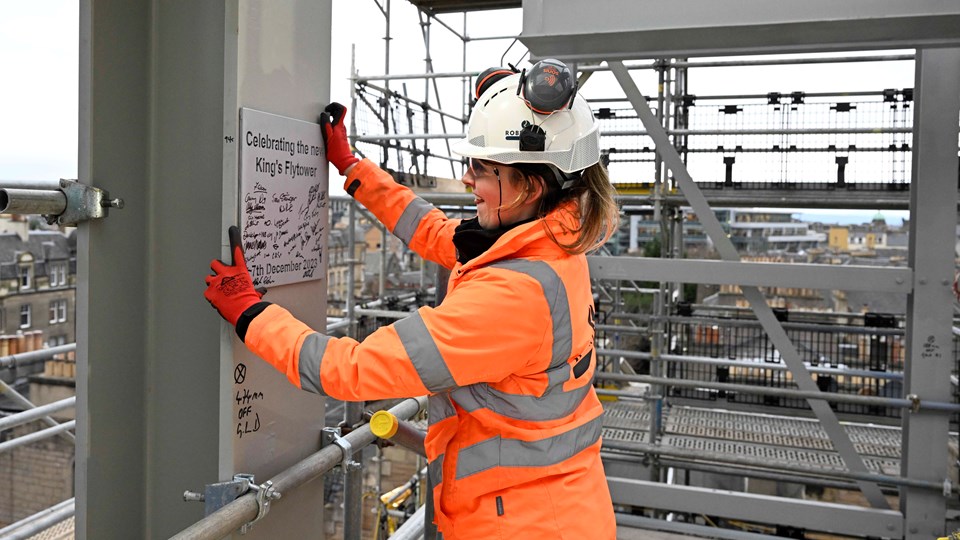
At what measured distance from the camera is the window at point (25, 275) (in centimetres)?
2281

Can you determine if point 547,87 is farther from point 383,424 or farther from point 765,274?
point 765,274

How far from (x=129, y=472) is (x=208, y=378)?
32 centimetres

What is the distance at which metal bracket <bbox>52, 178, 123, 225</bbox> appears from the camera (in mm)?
1695

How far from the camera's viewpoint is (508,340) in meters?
1.79

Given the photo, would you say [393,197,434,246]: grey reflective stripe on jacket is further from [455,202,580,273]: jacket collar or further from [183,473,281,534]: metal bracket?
[183,473,281,534]: metal bracket

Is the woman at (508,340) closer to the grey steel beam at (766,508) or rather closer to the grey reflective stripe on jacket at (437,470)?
the grey reflective stripe on jacket at (437,470)

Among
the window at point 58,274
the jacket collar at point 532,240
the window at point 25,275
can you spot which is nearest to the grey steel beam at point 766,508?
the jacket collar at point 532,240

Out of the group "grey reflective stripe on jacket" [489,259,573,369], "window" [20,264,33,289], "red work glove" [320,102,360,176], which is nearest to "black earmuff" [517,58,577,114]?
"grey reflective stripe on jacket" [489,259,573,369]

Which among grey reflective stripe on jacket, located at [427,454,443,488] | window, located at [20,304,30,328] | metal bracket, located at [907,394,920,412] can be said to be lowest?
window, located at [20,304,30,328]

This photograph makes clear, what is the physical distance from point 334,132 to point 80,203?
83 cm

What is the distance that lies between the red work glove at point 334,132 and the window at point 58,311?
25.5 meters

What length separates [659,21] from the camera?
2.81 metres

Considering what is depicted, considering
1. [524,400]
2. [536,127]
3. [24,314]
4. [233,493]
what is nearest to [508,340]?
[524,400]

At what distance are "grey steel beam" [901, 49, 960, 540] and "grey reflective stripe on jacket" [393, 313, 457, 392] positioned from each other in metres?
2.91
